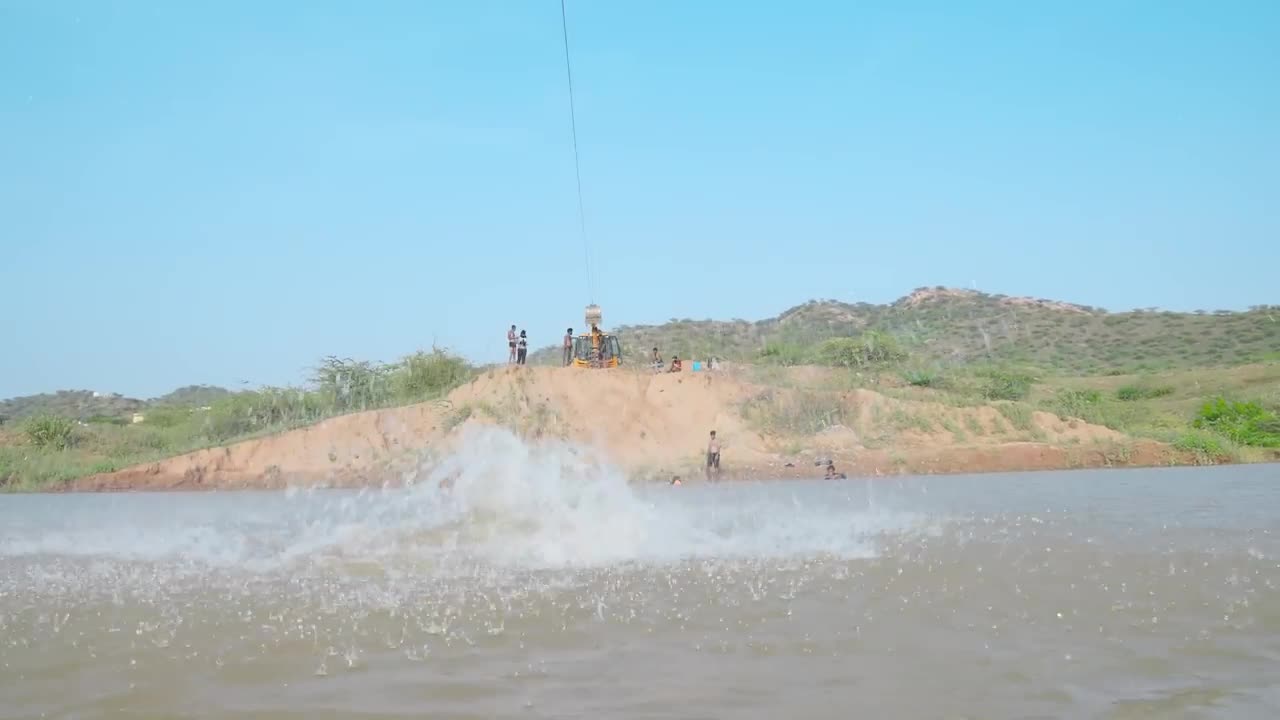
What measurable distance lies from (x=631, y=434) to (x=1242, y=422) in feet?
54.9

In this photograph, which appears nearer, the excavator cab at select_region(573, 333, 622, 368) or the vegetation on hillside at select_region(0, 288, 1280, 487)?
the vegetation on hillside at select_region(0, 288, 1280, 487)

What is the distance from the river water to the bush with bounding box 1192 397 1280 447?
1680cm

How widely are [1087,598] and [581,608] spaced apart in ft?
10.4

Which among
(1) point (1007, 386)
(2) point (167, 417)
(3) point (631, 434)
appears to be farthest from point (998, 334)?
(2) point (167, 417)

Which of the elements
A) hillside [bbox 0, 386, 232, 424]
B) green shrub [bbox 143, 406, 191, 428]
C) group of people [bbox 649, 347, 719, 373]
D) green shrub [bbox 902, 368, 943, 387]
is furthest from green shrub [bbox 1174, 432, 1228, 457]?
hillside [bbox 0, 386, 232, 424]

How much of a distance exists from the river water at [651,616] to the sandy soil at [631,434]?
14243 millimetres

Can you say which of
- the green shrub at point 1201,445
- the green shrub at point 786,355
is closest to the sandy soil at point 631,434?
the green shrub at point 1201,445

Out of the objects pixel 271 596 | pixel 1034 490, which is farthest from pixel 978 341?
pixel 271 596

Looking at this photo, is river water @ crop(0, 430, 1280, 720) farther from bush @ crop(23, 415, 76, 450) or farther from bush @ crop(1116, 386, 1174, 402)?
bush @ crop(23, 415, 76, 450)

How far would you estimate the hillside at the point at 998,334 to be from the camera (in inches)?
2196

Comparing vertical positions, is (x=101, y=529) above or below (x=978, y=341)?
below

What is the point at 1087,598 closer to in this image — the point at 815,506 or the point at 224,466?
the point at 815,506

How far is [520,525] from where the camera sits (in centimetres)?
1148

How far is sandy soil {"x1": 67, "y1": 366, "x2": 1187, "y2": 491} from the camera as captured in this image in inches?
1057
